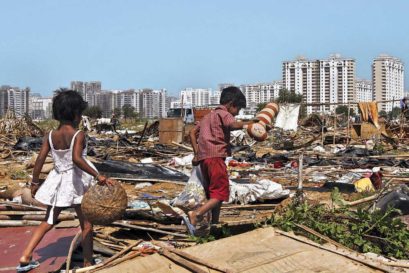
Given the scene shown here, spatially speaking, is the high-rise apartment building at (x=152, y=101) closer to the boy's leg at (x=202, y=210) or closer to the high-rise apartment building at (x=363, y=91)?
the high-rise apartment building at (x=363, y=91)

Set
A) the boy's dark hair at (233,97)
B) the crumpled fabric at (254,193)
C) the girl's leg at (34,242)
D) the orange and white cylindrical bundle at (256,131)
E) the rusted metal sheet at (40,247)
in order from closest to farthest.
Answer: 1. the girl's leg at (34,242)
2. the rusted metal sheet at (40,247)
3. the orange and white cylindrical bundle at (256,131)
4. the boy's dark hair at (233,97)
5. the crumpled fabric at (254,193)

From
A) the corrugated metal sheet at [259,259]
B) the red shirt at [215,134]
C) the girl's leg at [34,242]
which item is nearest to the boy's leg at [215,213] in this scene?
the red shirt at [215,134]

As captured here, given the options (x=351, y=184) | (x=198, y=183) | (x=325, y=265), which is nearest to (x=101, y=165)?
(x=351, y=184)

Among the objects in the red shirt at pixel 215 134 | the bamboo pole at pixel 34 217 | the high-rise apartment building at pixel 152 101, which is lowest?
the bamboo pole at pixel 34 217

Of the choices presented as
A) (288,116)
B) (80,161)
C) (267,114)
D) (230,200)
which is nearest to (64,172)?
(80,161)

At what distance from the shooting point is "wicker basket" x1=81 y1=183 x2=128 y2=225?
439cm

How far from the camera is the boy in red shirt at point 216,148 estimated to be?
17.2 feet

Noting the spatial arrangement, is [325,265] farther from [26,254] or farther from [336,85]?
[336,85]

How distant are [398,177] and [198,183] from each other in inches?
244

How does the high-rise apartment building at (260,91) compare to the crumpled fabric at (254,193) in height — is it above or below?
above

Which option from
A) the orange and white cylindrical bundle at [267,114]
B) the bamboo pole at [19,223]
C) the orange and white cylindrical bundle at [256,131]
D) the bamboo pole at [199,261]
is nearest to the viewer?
the bamboo pole at [199,261]

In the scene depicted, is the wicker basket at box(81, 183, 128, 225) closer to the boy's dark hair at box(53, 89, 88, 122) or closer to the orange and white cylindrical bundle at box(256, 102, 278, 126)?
the boy's dark hair at box(53, 89, 88, 122)

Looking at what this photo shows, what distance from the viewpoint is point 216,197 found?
5246 millimetres

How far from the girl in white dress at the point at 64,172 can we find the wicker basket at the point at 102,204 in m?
0.10
